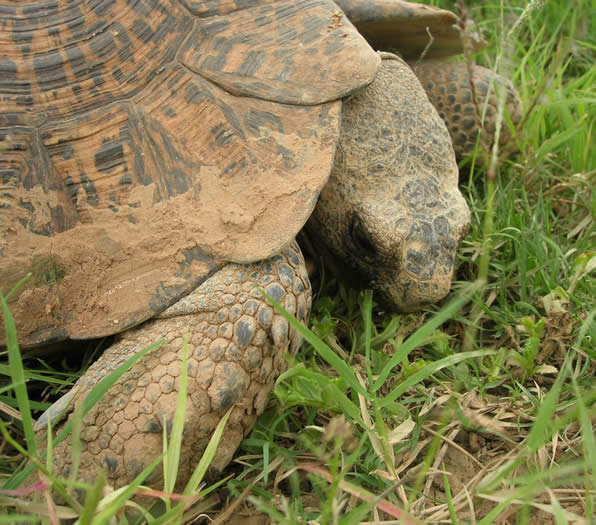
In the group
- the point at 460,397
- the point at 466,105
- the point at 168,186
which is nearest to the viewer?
the point at 168,186

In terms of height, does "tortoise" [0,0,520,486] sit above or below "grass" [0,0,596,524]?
above

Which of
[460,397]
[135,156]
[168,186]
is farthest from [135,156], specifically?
[460,397]

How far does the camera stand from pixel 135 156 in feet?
5.82

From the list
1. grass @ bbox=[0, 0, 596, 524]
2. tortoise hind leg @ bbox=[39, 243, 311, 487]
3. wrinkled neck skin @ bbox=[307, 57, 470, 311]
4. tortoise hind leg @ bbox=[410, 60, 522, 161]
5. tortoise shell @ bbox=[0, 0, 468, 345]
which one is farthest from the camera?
tortoise hind leg @ bbox=[410, 60, 522, 161]

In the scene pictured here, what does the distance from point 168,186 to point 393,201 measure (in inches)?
27.2

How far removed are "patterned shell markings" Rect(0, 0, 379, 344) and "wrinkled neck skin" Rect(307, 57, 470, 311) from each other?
22cm

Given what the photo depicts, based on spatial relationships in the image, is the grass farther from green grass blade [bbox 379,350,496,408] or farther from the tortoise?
the tortoise

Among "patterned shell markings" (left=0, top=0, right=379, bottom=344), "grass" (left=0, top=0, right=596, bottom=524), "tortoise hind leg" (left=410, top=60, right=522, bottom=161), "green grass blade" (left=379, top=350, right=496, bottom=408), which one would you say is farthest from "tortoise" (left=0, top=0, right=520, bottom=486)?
"tortoise hind leg" (left=410, top=60, right=522, bottom=161)

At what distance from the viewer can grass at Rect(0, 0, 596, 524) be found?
1.41 m

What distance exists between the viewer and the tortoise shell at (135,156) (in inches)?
68.6

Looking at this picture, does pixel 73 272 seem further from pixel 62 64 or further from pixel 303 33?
pixel 303 33

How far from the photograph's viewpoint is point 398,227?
192 cm

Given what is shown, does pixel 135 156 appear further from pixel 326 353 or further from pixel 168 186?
pixel 326 353

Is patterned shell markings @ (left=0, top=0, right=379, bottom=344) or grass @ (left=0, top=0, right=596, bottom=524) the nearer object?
grass @ (left=0, top=0, right=596, bottom=524)
